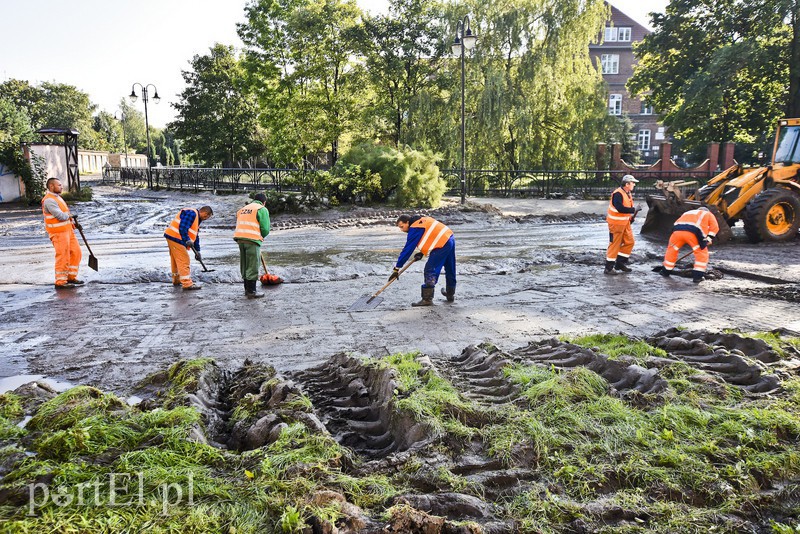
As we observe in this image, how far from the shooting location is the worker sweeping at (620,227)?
10350 mm

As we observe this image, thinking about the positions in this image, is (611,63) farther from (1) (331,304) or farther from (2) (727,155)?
(1) (331,304)

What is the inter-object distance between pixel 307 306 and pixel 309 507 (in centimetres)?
568

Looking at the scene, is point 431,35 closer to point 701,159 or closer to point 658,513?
point 701,159

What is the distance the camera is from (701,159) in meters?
34.7

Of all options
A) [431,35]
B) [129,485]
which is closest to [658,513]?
[129,485]

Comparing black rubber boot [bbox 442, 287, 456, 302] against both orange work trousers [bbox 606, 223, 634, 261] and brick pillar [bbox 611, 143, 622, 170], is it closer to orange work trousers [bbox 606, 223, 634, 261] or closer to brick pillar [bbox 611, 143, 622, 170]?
orange work trousers [bbox 606, 223, 634, 261]

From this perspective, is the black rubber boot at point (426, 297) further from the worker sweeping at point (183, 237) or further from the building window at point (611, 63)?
the building window at point (611, 63)

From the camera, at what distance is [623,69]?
55.3 metres

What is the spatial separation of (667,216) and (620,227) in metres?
5.39

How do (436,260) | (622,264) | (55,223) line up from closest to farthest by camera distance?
(436,260)
(55,223)
(622,264)

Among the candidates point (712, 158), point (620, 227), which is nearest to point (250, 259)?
point (620, 227)

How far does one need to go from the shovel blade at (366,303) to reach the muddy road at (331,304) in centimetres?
12

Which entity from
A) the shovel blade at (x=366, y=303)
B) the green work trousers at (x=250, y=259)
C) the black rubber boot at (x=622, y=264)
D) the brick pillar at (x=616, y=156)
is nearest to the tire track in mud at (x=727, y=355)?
the shovel blade at (x=366, y=303)

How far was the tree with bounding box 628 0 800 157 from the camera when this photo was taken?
82.4ft
